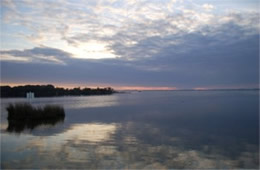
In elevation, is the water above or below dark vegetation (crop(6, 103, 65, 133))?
below

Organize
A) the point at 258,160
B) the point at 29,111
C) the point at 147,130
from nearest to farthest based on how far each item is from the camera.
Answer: the point at 258,160 < the point at 147,130 < the point at 29,111

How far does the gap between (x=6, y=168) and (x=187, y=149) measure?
337 inches

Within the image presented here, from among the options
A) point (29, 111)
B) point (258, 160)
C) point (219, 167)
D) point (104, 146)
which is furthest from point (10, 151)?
point (29, 111)

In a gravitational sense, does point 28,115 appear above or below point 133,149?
above

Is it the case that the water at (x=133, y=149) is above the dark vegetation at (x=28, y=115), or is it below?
below

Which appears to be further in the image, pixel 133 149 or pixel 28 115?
pixel 28 115

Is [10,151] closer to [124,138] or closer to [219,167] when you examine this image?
[124,138]

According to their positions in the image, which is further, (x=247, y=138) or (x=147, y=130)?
(x=147, y=130)

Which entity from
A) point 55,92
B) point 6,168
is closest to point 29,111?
point 6,168

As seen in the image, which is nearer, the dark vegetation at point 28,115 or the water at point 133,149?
the water at point 133,149

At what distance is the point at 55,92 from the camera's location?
5305 inches

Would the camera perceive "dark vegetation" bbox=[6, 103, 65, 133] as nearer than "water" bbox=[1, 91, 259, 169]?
No

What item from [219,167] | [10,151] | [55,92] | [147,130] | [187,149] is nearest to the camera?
[219,167]

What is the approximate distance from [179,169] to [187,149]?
11.3 feet
